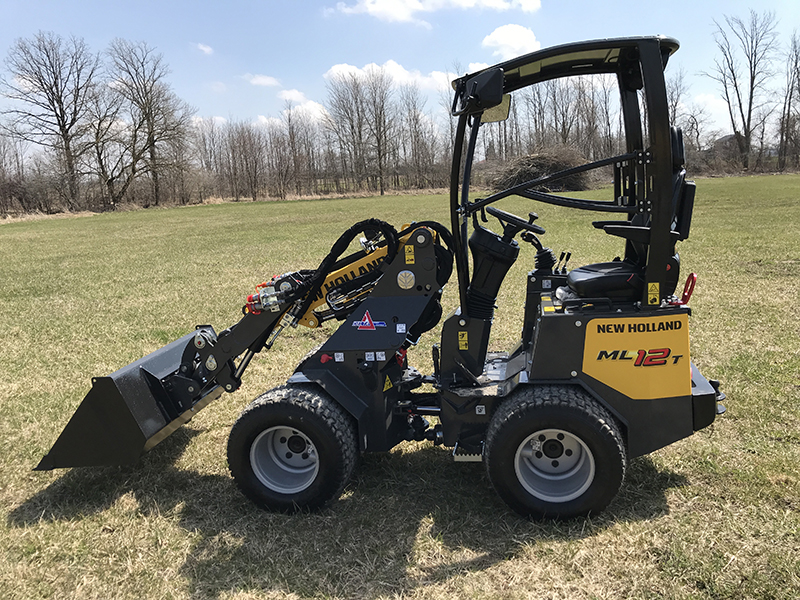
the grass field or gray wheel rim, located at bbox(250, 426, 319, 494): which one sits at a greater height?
gray wheel rim, located at bbox(250, 426, 319, 494)

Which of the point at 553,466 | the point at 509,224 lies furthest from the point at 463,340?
the point at 553,466

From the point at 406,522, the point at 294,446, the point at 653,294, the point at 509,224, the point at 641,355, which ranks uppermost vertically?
the point at 509,224

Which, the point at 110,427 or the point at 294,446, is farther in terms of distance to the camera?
the point at 110,427

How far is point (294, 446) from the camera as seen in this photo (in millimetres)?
3838

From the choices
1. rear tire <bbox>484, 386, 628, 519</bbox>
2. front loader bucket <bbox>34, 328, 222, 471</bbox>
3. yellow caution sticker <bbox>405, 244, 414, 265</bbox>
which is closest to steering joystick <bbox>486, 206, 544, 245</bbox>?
yellow caution sticker <bbox>405, 244, 414, 265</bbox>

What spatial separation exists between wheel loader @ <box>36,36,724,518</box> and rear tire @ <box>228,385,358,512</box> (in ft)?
0.04

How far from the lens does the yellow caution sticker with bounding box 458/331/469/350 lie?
12.6ft

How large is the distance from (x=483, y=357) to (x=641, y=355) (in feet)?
3.45

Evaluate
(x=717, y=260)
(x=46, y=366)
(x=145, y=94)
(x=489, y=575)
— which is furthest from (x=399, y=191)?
(x=489, y=575)

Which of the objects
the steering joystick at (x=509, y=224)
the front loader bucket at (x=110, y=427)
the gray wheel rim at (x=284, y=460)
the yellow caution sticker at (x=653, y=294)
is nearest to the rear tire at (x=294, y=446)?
the gray wheel rim at (x=284, y=460)

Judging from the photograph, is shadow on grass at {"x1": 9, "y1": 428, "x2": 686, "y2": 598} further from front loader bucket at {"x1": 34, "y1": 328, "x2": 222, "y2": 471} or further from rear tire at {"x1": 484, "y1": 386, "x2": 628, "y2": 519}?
front loader bucket at {"x1": 34, "y1": 328, "x2": 222, "y2": 471}

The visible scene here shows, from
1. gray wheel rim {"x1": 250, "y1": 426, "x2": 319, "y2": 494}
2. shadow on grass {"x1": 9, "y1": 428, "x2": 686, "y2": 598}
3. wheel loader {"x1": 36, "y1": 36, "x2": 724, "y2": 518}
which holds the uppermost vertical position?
wheel loader {"x1": 36, "y1": 36, "x2": 724, "y2": 518}

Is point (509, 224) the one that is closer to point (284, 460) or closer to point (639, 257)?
point (639, 257)

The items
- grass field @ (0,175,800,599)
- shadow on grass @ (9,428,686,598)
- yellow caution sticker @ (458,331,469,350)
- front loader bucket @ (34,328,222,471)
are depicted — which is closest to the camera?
grass field @ (0,175,800,599)
